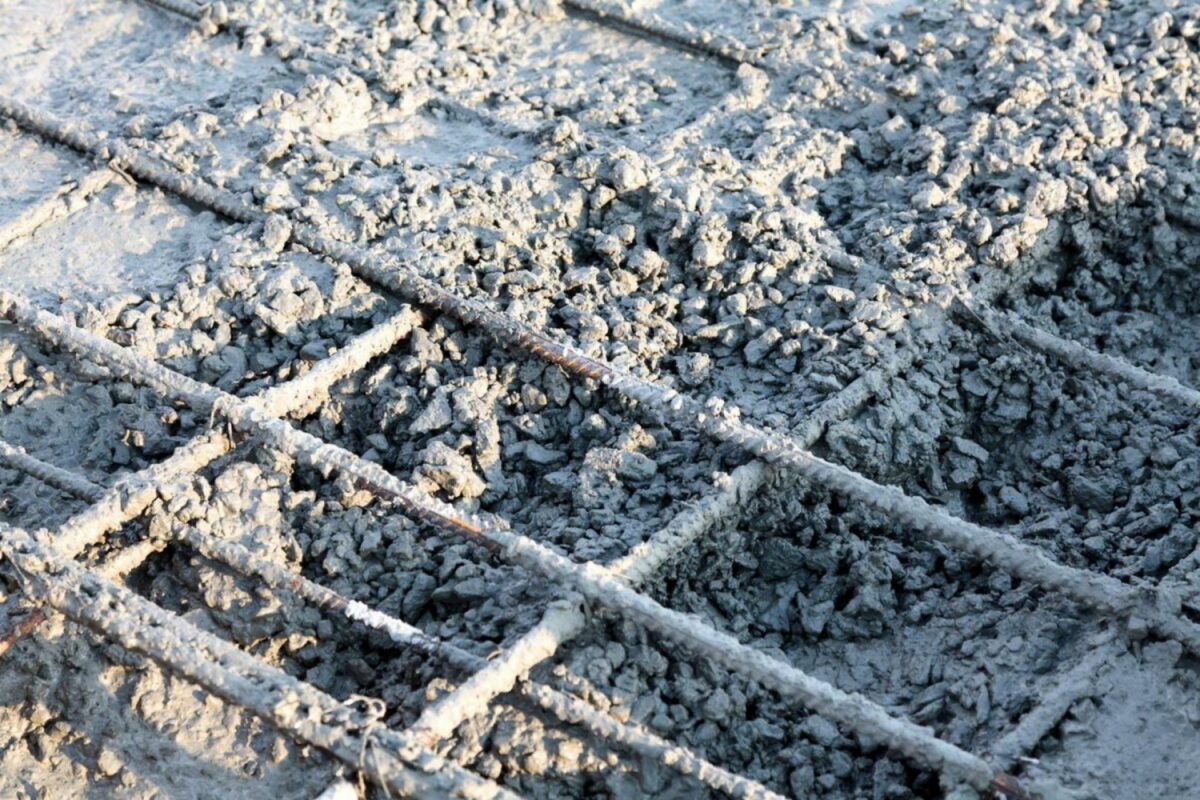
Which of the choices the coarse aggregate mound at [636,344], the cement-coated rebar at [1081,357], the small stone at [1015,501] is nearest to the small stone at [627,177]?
the coarse aggregate mound at [636,344]

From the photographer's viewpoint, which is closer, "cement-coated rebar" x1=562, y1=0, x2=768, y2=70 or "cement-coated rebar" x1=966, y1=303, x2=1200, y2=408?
"cement-coated rebar" x1=966, y1=303, x2=1200, y2=408

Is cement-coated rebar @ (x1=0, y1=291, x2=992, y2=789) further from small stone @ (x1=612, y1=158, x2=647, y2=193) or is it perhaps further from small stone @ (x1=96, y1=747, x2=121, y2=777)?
small stone @ (x1=612, y1=158, x2=647, y2=193)

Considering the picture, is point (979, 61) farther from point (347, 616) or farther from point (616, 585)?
point (347, 616)

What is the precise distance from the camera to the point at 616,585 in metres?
3.72

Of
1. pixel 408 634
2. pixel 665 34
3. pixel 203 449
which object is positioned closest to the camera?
pixel 408 634

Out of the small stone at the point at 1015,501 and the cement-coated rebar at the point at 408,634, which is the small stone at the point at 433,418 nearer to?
the cement-coated rebar at the point at 408,634

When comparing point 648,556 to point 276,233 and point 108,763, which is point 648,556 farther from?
point 276,233

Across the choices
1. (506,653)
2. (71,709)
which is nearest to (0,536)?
(71,709)

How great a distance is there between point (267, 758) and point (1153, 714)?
2.00 metres

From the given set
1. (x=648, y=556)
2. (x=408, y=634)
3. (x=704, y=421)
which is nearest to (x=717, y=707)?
(x=648, y=556)

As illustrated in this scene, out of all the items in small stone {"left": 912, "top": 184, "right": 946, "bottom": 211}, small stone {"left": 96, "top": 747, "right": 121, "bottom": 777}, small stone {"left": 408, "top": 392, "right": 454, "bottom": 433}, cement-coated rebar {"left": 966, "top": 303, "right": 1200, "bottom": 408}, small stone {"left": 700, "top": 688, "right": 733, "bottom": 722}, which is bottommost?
small stone {"left": 96, "top": 747, "right": 121, "bottom": 777}

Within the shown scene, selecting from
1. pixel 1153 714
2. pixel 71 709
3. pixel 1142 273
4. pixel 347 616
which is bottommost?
pixel 71 709

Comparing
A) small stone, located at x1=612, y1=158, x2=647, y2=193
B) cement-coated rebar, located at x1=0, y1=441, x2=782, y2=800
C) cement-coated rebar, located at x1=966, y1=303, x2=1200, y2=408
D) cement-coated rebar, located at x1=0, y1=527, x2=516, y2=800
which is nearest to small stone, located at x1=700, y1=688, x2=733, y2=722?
cement-coated rebar, located at x1=0, y1=441, x2=782, y2=800

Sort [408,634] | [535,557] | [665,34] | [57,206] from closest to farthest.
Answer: [408,634] < [535,557] < [57,206] < [665,34]
